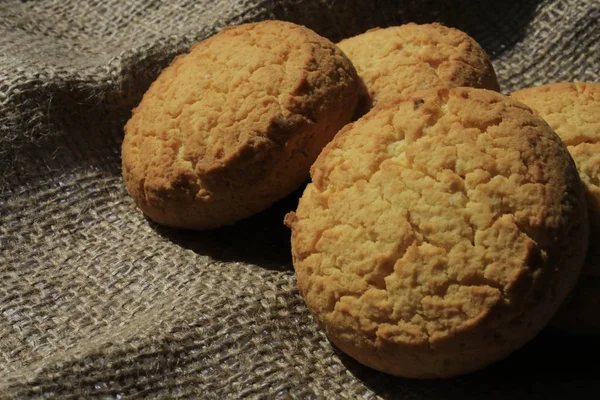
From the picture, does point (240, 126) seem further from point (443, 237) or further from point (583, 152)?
point (583, 152)

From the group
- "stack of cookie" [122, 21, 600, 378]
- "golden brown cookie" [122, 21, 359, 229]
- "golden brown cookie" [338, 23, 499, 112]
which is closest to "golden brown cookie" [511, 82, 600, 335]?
"stack of cookie" [122, 21, 600, 378]

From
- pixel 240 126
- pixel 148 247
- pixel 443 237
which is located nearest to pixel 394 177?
pixel 443 237

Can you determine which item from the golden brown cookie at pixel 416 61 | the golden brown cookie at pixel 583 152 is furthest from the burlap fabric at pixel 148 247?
the golden brown cookie at pixel 416 61

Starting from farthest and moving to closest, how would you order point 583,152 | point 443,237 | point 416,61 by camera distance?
point 416,61
point 583,152
point 443,237

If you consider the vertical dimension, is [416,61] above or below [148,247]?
above

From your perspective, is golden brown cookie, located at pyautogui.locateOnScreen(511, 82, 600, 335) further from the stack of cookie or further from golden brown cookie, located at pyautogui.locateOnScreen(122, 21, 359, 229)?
golden brown cookie, located at pyautogui.locateOnScreen(122, 21, 359, 229)

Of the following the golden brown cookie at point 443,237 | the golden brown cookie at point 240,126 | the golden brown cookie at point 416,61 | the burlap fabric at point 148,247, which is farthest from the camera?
the golden brown cookie at point 416,61

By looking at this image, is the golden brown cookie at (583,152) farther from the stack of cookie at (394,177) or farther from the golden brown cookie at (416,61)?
the golden brown cookie at (416,61)
